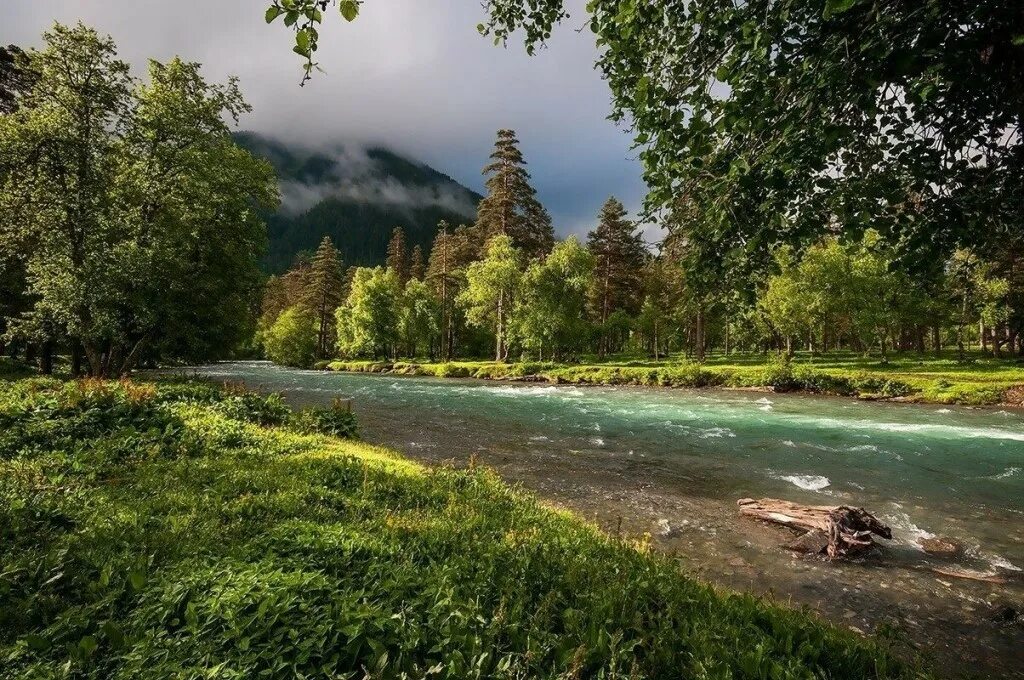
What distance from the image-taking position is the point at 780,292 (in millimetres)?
47500

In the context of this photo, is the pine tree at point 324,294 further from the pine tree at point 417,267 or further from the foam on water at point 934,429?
the foam on water at point 934,429

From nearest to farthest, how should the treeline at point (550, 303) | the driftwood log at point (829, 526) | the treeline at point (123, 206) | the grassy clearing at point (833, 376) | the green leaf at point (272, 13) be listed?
the green leaf at point (272, 13)
the driftwood log at point (829, 526)
the treeline at point (123, 206)
the grassy clearing at point (833, 376)
the treeline at point (550, 303)

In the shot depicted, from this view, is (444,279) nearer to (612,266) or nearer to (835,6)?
(612,266)

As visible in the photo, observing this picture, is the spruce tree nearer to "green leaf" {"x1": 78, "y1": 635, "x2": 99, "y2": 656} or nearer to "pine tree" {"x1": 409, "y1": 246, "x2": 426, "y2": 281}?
"pine tree" {"x1": 409, "y1": 246, "x2": 426, "y2": 281}

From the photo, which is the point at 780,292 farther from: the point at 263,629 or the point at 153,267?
the point at 263,629

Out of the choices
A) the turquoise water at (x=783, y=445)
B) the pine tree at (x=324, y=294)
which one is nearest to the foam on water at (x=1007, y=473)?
the turquoise water at (x=783, y=445)

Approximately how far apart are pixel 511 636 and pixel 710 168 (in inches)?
191

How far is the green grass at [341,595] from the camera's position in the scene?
3.71m

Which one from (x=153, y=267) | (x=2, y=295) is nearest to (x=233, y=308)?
(x=153, y=267)

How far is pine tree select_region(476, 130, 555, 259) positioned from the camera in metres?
63.2

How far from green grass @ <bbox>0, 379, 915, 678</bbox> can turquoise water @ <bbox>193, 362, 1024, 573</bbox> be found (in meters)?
6.87

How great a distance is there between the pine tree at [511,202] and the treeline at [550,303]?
0.16 m

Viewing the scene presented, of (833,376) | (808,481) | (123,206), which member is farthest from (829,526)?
(833,376)

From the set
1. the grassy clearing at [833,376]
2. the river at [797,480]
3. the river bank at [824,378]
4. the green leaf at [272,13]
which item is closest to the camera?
the green leaf at [272,13]
